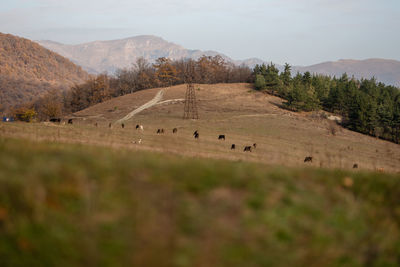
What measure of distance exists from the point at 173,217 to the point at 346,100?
97.5 meters

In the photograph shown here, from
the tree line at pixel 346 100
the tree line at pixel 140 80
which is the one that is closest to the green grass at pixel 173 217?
the tree line at pixel 346 100

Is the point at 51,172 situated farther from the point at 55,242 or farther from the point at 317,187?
the point at 317,187

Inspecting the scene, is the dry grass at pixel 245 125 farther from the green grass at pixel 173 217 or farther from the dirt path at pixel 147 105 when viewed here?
→ the green grass at pixel 173 217

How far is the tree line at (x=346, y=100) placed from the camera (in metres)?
79.9

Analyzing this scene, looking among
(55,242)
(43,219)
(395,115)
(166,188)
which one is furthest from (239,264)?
(395,115)

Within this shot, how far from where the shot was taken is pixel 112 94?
130 metres

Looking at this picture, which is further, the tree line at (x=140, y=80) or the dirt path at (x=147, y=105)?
the tree line at (x=140, y=80)

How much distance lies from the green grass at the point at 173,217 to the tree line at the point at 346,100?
7996 cm

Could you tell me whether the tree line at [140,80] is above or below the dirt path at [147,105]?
above

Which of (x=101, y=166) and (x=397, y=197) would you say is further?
(x=397, y=197)

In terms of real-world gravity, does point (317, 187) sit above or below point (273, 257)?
above

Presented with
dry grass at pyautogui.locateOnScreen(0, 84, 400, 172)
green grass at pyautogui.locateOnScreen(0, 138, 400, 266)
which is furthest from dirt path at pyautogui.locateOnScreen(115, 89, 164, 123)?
green grass at pyautogui.locateOnScreen(0, 138, 400, 266)

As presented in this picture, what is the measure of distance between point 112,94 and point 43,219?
13006 centimetres

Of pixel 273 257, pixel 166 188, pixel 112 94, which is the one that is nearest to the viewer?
pixel 273 257
